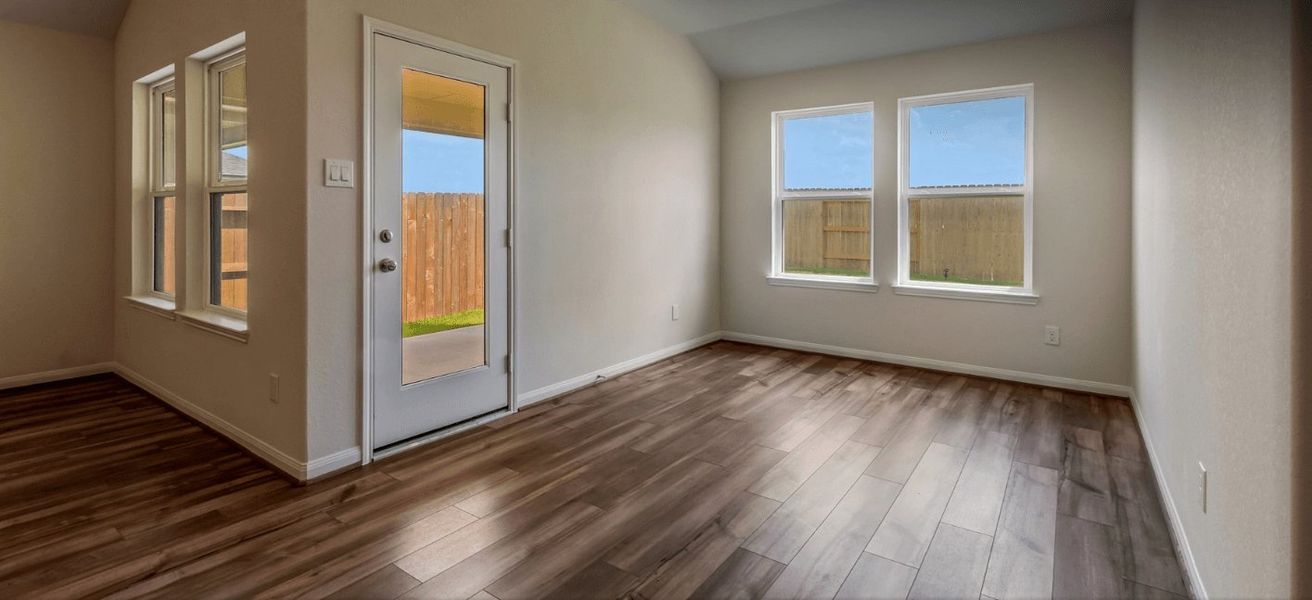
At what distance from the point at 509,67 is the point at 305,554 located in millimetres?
2578

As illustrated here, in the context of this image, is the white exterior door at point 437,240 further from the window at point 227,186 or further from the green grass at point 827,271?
the green grass at point 827,271

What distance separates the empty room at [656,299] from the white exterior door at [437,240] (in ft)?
0.07

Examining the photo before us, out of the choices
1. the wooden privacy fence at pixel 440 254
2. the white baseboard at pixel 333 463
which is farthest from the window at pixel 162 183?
the white baseboard at pixel 333 463

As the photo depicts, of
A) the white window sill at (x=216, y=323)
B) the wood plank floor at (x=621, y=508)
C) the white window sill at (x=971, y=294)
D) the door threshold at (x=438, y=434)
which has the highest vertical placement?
the white window sill at (x=971, y=294)

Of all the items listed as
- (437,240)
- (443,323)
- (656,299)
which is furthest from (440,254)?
(656,299)

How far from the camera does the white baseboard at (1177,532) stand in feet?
6.06

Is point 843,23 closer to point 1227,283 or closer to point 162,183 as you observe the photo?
point 1227,283

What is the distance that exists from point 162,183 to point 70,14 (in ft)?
3.95

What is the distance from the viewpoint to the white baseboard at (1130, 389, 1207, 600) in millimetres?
1847

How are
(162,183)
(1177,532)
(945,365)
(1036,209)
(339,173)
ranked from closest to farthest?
(1177,532)
(339,173)
(162,183)
(1036,209)
(945,365)

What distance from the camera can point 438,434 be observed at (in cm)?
319

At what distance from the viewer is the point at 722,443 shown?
3.13 metres

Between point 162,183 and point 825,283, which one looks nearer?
point 162,183

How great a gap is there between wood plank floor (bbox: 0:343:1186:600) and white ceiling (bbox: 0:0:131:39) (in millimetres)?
2447
